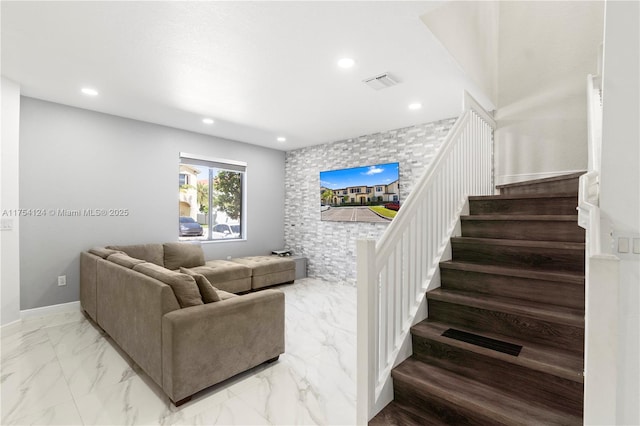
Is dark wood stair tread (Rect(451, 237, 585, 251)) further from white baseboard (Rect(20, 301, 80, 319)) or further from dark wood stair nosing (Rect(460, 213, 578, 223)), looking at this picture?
white baseboard (Rect(20, 301, 80, 319))

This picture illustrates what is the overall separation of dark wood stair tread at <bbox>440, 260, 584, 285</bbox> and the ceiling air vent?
186 centimetres

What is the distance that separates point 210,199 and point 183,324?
3.74 metres

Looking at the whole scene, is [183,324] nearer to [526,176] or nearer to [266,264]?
[266,264]

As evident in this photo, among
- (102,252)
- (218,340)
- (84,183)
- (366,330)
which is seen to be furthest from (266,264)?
(366,330)

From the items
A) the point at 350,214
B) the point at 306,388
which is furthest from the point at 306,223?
the point at 306,388

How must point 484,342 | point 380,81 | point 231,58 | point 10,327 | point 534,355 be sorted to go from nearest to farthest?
point 534,355, point 484,342, point 231,58, point 380,81, point 10,327

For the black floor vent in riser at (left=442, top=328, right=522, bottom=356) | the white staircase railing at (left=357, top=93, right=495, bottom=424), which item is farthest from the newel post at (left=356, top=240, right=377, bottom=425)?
the black floor vent in riser at (left=442, top=328, right=522, bottom=356)

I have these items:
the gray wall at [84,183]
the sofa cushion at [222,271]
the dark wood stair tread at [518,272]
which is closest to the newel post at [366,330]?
the dark wood stair tread at [518,272]

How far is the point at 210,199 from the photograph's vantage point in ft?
18.1

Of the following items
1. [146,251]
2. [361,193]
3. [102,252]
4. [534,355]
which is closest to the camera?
[534,355]

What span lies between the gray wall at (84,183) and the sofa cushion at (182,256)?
29 centimetres

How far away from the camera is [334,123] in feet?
15.1

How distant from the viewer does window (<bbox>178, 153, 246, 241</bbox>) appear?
204 inches

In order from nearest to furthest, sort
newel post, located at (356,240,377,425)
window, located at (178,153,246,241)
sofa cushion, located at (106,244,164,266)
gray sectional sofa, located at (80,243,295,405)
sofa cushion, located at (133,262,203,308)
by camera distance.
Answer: newel post, located at (356,240,377,425), gray sectional sofa, located at (80,243,295,405), sofa cushion, located at (133,262,203,308), sofa cushion, located at (106,244,164,266), window, located at (178,153,246,241)
